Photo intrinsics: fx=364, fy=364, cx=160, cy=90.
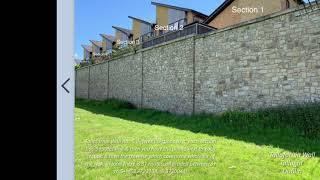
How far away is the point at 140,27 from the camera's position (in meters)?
35.4

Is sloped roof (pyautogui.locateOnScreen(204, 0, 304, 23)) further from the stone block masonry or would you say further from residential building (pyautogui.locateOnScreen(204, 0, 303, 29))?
the stone block masonry

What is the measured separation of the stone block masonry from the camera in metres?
10.4

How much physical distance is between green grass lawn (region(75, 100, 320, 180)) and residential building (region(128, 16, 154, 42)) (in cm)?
2362

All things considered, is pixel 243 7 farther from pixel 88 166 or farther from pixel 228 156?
pixel 88 166

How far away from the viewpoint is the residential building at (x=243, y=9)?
20.2m

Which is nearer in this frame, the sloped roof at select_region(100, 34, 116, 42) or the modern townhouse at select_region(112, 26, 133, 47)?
the modern townhouse at select_region(112, 26, 133, 47)

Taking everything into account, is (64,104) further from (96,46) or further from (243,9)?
(96,46)

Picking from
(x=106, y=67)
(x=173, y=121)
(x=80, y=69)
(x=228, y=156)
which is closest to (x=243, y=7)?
(x=106, y=67)

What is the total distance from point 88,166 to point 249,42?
334 inches

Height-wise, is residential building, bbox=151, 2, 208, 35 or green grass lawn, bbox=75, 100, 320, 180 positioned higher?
residential building, bbox=151, 2, 208, 35

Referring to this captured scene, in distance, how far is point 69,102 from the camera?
90cm

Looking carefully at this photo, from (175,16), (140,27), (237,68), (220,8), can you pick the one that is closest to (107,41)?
(140,27)

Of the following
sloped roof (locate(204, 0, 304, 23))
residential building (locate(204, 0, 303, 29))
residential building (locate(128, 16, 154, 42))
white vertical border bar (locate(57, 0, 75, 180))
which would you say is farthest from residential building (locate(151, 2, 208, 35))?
white vertical border bar (locate(57, 0, 75, 180))

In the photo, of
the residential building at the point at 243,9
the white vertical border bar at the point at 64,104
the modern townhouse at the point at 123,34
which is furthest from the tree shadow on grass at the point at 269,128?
the modern townhouse at the point at 123,34
